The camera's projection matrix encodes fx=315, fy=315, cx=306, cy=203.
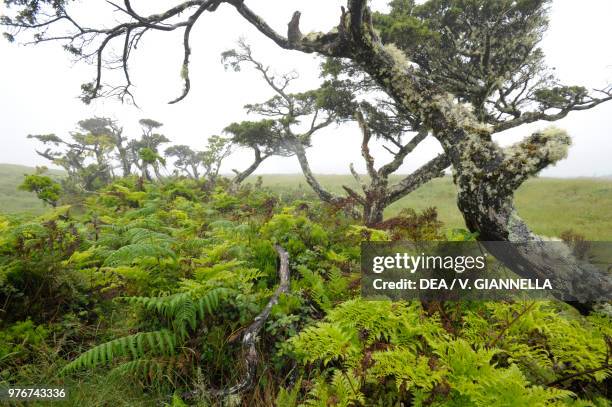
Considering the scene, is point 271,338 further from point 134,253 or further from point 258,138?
point 258,138

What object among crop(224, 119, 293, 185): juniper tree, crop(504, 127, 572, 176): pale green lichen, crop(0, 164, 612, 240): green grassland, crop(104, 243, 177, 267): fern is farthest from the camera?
crop(224, 119, 293, 185): juniper tree

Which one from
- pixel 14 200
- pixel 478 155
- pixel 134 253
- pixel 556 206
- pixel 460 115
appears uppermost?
pixel 460 115

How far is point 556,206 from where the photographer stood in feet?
57.7

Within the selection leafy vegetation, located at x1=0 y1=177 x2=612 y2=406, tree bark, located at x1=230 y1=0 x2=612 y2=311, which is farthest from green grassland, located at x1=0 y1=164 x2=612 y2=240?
leafy vegetation, located at x1=0 y1=177 x2=612 y2=406

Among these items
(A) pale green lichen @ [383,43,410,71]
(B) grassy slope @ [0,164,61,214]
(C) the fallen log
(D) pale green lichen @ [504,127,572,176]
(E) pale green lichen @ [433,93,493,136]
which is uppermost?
(A) pale green lichen @ [383,43,410,71]

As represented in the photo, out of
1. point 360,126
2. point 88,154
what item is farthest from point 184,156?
point 360,126

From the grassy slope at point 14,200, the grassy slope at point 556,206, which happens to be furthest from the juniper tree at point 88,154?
the grassy slope at point 556,206

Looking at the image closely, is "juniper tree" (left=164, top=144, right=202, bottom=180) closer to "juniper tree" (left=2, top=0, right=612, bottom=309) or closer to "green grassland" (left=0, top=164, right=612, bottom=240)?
"green grassland" (left=0, top=164, right=612, bottom=240)

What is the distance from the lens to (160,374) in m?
2.78

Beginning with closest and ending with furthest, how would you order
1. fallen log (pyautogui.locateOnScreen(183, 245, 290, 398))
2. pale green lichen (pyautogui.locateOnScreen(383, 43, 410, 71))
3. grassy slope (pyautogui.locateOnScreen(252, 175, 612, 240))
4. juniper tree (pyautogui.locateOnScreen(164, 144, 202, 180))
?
1. fallen log (pyautogui.locateOnScreen(183, 245, 290, 398))
2. pale green lichen (pyautogui.locateOnScreen(383, 43, 410, 71))
3. grassy slope (pyautogui.locateOnScreen(252, 175, 612, 240))
4. juniper tree (pyautogui.locateOnScreen(164, 144, 202, 180))

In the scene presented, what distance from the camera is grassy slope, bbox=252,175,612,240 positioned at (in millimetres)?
12974

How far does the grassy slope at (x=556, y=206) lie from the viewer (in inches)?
511

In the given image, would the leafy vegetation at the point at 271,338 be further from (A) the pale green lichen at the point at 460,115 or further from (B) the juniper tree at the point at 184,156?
(B) the juniper tree at the point at 184,156

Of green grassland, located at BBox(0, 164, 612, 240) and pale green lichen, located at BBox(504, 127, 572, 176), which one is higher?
pale green lichen, located at BBox(504, 127, 572, 176)
